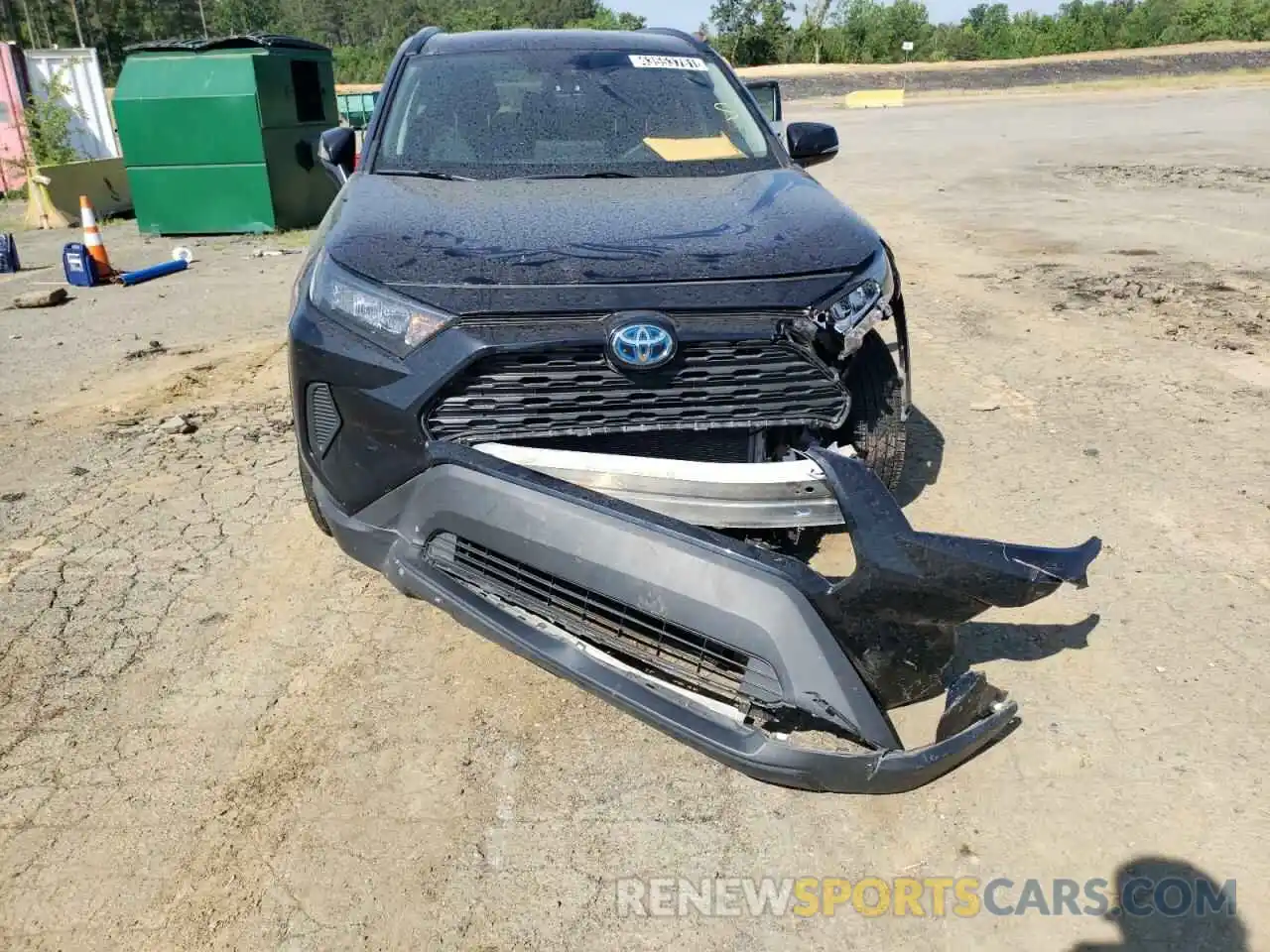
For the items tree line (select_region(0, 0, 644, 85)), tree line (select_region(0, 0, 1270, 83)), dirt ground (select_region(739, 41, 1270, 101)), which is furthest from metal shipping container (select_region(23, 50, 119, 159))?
tree line (select_region(0, 0, 1270, 83))

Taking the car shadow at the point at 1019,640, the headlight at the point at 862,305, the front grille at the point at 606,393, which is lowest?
the car shadow at the point at 1019,640

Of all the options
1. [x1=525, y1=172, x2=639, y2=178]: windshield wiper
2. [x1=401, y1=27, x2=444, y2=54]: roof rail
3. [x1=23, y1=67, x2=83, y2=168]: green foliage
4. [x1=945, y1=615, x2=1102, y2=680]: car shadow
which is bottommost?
[x1=945, y1=615, x2=1102, y2=680]: car shadow

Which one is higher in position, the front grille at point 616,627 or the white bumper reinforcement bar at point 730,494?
the white bumper reinforcement bar at point 730,494

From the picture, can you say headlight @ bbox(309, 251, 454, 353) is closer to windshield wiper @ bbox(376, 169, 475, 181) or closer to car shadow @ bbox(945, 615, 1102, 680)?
windshield wiper @ bbox(376, 169, 475, 181)

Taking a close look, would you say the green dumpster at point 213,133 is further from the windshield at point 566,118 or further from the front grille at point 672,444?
the front grille at point 672,444

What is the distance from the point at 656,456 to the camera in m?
2.52

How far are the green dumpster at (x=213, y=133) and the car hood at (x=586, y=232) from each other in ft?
26.0

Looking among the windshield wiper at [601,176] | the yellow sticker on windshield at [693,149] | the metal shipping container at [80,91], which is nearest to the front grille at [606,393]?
the windshield wiper at [601,176]

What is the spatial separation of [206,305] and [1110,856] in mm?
7429

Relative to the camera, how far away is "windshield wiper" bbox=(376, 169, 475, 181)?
3324 millimetres

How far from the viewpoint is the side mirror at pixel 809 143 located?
405 centimetres

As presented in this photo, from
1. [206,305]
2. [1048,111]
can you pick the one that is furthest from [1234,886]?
[1048,111]

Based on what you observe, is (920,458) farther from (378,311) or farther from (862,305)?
(378,311)

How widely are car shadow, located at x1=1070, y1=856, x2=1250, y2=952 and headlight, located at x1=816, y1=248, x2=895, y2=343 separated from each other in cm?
144
